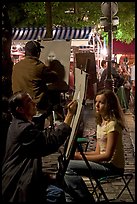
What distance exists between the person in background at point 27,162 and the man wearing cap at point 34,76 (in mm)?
3805

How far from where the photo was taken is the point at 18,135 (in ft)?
13.1

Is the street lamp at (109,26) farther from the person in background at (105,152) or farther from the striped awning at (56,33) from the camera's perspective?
the person in background at (105,152)

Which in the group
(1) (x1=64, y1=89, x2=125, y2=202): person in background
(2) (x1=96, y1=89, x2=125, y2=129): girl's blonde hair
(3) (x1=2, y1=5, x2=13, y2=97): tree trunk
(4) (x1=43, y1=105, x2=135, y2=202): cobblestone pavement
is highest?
(3) (x1=2, y1=5, x2=13, y2=97): tree trunk

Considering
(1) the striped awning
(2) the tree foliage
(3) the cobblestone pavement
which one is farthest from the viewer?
(2) the tree foliage

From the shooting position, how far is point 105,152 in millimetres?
4871

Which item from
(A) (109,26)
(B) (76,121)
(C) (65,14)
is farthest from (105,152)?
(C) (65,14)

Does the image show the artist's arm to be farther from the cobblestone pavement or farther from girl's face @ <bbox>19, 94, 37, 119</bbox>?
the cobblestone pavement

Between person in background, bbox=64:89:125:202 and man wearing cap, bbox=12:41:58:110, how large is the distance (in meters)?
2.90

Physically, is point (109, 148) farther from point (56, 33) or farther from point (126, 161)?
point (56, 33)

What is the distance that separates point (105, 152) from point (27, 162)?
3.81ft

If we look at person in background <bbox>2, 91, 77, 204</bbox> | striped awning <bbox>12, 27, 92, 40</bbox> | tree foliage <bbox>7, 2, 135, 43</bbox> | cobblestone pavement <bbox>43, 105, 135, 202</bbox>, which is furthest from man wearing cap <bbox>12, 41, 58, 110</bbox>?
tree foliage <bbox>7, 2, 135, 43</bbox>

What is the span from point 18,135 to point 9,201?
562mm

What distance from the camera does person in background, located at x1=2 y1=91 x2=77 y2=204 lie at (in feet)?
12.8

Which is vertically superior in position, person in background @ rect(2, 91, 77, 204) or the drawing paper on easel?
the drawing paper on easel
